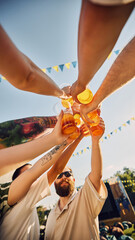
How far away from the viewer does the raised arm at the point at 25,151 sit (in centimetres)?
113

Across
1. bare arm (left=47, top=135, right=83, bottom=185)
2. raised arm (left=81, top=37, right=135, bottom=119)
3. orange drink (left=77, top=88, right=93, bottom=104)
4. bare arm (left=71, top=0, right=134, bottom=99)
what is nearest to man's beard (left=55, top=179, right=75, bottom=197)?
bare arm (left=47, top=135, right=83, bottom=185)

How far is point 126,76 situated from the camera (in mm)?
1128

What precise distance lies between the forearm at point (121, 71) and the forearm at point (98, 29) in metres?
0.56

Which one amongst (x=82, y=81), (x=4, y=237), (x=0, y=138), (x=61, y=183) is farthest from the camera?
(x=61, y=183)

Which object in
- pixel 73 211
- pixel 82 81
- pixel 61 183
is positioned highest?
pixel 82 81

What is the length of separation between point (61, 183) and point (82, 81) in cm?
235

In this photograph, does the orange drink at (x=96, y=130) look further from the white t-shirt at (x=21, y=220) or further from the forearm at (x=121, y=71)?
the white t-shirt at (x=21, y=220)

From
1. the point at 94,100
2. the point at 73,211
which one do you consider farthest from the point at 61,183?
the point at 94,100

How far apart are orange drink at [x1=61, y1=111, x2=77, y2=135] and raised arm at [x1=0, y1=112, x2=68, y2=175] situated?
7cm

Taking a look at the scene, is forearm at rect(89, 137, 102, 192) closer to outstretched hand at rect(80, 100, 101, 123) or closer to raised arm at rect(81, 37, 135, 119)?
outstretched hand at rect(80, 100, 101, 123)

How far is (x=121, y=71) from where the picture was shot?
110 cm

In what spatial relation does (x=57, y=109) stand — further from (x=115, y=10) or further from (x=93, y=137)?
(x=115, y=10)

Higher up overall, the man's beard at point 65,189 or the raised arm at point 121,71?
the raised arm at point 121,71

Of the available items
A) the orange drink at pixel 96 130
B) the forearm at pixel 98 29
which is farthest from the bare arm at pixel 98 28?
the orange drink at pixel 96 130
